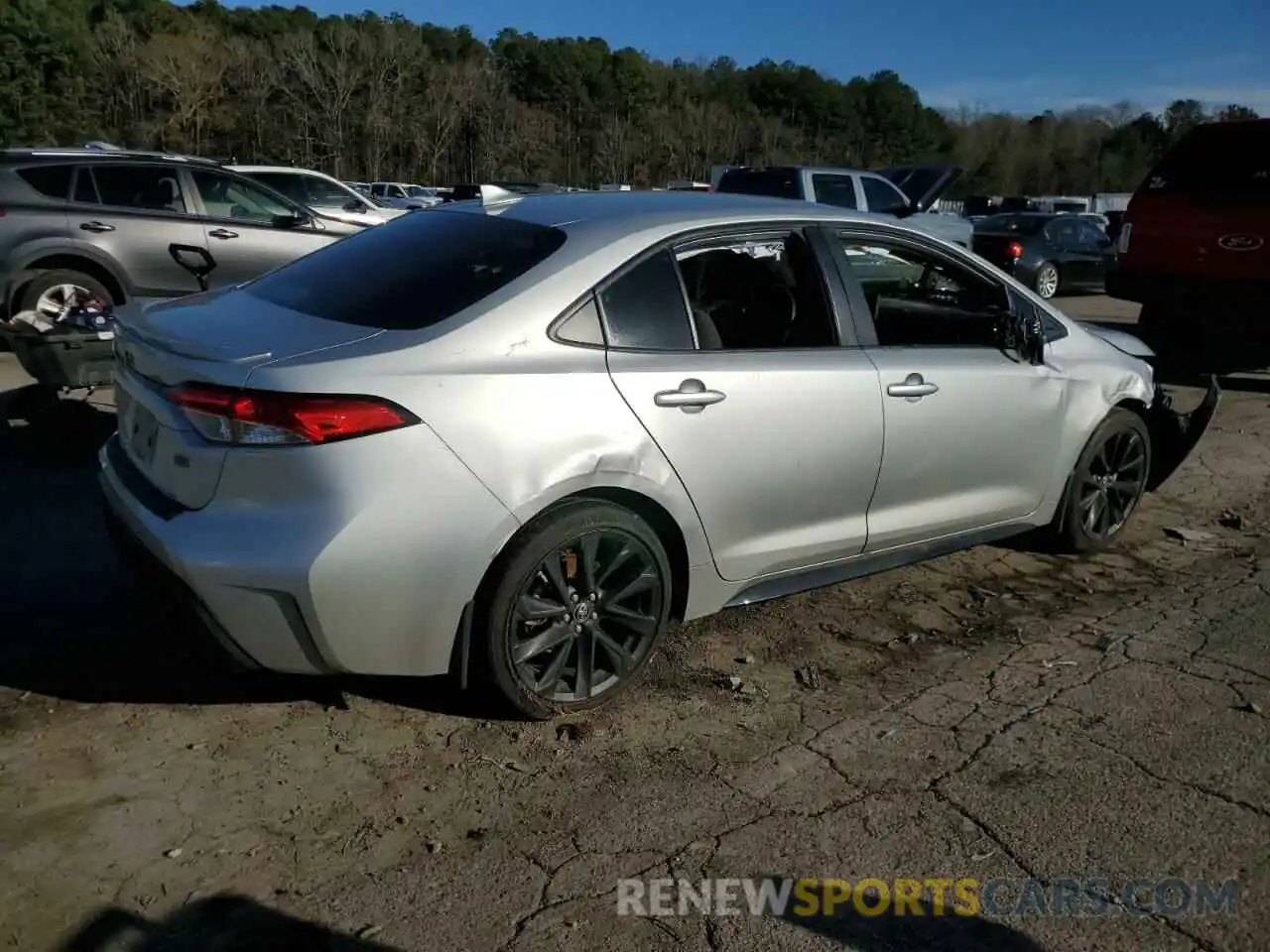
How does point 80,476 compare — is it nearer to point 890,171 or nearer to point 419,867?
point 419,867

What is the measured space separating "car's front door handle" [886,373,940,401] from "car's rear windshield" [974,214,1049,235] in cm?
1434

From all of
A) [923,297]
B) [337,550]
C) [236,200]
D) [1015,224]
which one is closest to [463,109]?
[1015,224]

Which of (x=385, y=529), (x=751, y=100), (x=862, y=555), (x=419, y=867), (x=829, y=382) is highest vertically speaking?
(x=751, y=100)

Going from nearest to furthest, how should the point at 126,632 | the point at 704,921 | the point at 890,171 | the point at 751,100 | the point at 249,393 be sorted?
the point at 704,921 < the point at 249,393 < the point at 126,632 < the point at 890,171 < the point at 751,100

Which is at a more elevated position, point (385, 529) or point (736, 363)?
point (736, 363)

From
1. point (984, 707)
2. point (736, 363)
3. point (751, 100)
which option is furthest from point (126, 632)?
point (751, 100)

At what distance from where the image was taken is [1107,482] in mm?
5250

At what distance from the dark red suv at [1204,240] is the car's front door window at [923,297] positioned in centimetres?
523

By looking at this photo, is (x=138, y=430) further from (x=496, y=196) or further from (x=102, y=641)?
(x=496, y=196)

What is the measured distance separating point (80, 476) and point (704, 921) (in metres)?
4.38

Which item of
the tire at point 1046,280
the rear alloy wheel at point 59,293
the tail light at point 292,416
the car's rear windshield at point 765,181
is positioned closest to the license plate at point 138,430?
the tail light at point 292,416

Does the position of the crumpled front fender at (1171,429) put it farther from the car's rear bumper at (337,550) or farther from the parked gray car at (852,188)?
the parked gray car at (852,188)

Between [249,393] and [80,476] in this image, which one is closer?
[249,393]

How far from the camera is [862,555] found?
4.27 m
